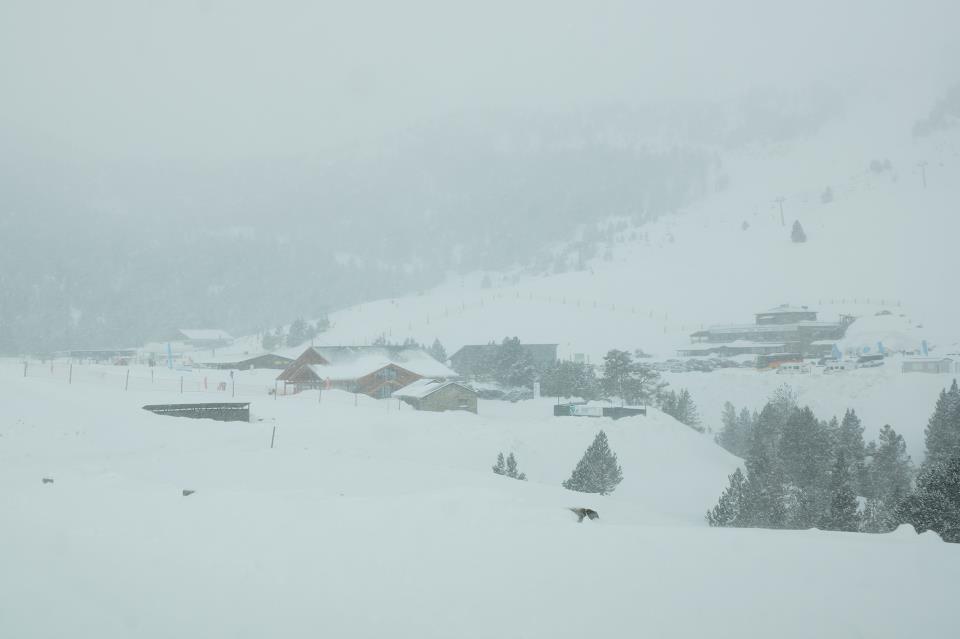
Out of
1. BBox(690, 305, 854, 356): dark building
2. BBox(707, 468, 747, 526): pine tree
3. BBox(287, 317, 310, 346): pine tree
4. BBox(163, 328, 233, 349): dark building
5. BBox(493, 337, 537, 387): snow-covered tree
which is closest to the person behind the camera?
A: BBox(707, 468, 747, 526): pine tree

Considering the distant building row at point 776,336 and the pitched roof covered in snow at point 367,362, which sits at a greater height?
the distant building row at point 776,336

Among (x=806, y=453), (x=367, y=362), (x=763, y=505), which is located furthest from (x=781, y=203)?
(x=763, y=505)

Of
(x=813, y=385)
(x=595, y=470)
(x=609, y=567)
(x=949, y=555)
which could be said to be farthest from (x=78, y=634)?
(x=813, y=385)

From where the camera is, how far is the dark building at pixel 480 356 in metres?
81.4

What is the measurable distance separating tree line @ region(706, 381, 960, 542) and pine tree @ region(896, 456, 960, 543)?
0.02 meters

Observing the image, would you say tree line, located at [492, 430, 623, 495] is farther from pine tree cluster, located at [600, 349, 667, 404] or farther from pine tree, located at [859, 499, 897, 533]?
pine tree cluster, located at [600, 349, 667, 404]

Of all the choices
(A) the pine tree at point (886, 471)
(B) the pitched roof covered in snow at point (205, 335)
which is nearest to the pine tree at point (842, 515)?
(A) the pine tree at point (886, 471)

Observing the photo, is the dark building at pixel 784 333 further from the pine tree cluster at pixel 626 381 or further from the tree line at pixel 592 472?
the tree line at pixel 592 472

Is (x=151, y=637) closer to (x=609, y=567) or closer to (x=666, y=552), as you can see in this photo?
(x=609, y=567)

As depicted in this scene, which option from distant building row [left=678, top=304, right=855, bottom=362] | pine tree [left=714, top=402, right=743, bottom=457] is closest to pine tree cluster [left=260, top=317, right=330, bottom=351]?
distant building row [left=678, top=304, right=855, bottom=362]

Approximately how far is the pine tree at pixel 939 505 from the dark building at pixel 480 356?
61315 millimetres

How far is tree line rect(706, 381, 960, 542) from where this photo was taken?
17.0 meters

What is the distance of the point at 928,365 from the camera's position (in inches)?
2562

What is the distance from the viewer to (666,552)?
855cm
